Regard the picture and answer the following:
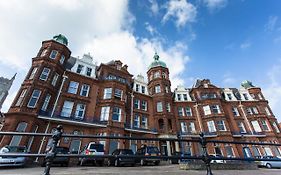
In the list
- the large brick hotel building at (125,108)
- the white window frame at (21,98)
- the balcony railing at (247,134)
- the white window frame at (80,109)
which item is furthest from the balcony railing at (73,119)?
the balcony railing at (247,134)

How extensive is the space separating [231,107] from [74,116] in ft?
103

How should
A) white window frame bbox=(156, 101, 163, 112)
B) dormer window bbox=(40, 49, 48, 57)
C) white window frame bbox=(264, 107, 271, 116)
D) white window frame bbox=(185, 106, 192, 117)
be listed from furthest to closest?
1. white window frame bbox=(264, 107, 271, 116)
2. white window frame bbox=(185, 106, 192, 117)
3. white window frame bbox=(156, 101, 163, 112)
4. dormer window bbox=(40, 49, 48, 57)

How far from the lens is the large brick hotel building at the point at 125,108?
65.3 feet

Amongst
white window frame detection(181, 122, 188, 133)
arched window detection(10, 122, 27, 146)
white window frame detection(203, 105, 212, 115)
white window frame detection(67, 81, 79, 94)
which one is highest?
white window frame detection(67, 81, 79, 94)

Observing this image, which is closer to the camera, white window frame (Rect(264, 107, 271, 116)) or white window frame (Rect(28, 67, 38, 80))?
white window frame (Rect(28, 67, 38, 80))

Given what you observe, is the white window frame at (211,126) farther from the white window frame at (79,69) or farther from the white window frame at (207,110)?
the white window frame at (79,69)

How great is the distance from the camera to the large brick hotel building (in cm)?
1989

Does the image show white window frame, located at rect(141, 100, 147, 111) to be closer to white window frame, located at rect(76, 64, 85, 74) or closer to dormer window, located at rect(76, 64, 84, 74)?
white window frame, located at rect(76, 64, 85, 74)

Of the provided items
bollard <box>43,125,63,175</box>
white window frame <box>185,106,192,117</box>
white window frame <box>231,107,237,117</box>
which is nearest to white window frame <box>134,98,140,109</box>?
white window frame <box>185,106,192,117</box>

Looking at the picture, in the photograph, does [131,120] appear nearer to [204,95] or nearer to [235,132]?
[204,95]

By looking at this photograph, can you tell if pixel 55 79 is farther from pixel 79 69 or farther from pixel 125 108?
pixel 125 108

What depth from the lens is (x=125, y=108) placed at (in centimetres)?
2609

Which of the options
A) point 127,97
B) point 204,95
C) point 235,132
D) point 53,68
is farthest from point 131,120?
point 235,132

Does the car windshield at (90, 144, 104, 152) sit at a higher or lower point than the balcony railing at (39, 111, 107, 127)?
lower
